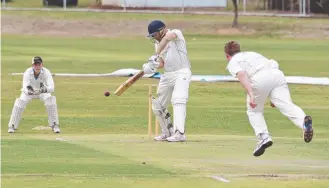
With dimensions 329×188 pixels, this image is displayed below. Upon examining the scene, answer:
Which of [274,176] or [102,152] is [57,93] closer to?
[102,152]

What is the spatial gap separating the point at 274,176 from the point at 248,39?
41486 millimetres

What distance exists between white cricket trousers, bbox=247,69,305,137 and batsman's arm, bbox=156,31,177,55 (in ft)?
9.26

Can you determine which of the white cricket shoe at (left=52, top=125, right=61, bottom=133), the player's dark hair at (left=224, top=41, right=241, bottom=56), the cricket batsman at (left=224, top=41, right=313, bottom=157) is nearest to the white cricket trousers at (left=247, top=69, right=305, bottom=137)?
the cricket batsman at (left=224, top=41, right=313, bottom=157)

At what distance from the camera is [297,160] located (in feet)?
48.5

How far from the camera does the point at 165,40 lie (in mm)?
16953

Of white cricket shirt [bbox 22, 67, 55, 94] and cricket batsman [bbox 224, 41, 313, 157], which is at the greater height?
cricket batsman [bbox 224, 41, 313, 157]

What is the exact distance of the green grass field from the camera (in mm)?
13219

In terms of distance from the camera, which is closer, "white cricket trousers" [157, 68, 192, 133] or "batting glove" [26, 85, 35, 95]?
"white cricket trousers" [157, 68, 192, 133]

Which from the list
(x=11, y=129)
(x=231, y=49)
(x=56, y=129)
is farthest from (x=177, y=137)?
(x=11, y=129)

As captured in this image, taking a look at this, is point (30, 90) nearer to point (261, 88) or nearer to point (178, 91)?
point (178, 91)

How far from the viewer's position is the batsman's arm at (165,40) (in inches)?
667

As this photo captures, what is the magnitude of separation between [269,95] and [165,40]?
9.44ft

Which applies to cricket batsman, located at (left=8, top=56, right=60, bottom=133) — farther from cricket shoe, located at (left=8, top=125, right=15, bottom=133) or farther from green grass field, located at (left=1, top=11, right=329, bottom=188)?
cricket shoe, located at (left=8, top=125, right=15, bottom=133)

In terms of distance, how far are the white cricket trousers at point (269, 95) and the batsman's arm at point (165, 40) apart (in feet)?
9.26
